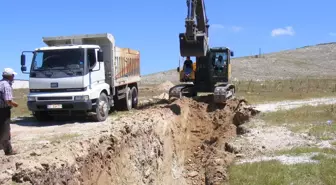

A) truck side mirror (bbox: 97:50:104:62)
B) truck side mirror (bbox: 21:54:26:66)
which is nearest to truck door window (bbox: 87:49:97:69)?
truck side mirror (bbox: 97:50:104:62)

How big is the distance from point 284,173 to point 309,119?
6222 mm

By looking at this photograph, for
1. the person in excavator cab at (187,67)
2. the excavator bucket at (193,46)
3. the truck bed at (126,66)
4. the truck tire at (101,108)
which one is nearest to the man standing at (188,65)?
the person in excavator cab at (187,67)

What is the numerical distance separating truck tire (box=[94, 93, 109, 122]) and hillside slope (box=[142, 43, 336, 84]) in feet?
107

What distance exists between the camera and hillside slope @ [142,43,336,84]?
175 ft

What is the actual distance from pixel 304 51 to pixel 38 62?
218 feet

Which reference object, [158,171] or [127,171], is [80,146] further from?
[158,171]

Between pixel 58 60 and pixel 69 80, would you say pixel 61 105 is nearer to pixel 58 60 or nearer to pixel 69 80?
pixel 69 80

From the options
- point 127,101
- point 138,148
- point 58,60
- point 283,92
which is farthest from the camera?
point 283,92

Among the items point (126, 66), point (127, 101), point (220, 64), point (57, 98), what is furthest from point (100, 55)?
point (220, 64)

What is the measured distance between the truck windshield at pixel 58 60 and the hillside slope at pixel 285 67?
3355cm

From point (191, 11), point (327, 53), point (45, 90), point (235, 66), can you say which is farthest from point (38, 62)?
point (327, 53)

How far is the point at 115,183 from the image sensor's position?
9.36 meters

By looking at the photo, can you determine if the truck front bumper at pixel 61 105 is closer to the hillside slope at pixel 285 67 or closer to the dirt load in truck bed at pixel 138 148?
the dirt load in truck bed at pixel 138 148

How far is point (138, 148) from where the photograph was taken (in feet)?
36.3
